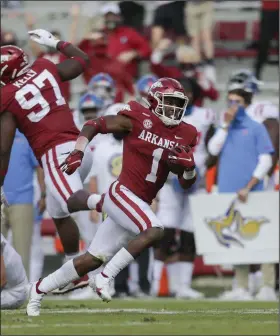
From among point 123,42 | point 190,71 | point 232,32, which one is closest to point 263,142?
point 190,71

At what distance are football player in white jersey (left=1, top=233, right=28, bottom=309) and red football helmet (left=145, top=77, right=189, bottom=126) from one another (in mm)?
1589

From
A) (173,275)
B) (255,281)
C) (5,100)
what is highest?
(5,100)

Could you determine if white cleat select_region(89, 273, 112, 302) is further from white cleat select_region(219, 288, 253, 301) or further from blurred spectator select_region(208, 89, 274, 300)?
blurred spectator select_region(208, 89, 274, 300)

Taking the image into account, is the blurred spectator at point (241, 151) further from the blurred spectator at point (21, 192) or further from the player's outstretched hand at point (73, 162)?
the player's outstretched hand at point (73, 162)

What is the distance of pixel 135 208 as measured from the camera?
30.9ft

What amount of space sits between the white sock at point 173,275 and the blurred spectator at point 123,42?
379 cm

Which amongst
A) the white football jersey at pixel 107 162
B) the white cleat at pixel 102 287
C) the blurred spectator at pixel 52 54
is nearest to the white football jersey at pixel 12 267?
the white cleat at pixel 102 287

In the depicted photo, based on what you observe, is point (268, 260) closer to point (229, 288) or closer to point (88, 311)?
point (229, 288)

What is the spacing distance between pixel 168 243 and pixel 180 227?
8.2 inches

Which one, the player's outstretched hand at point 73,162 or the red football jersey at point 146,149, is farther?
the red football jersey at point 146,149

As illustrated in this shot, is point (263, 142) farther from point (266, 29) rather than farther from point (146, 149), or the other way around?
point (266, 29)

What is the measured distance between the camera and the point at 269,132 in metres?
13.5

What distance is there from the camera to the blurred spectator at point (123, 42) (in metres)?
16.5

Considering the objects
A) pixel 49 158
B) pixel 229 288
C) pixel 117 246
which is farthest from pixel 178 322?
pixel 229 288
